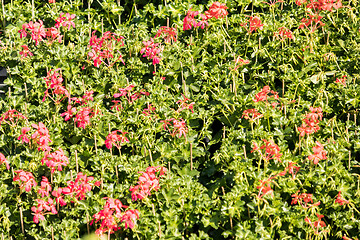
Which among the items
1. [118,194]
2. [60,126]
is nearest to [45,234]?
[118,194]

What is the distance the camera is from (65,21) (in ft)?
12.8

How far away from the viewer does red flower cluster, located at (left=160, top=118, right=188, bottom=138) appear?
3.14 metres

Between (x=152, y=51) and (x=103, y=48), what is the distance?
1.37 feet

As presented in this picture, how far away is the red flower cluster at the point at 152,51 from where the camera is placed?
3.57 m

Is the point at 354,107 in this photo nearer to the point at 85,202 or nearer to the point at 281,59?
the point at 281,59

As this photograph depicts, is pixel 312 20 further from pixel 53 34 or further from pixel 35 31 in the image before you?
pixel 35 31

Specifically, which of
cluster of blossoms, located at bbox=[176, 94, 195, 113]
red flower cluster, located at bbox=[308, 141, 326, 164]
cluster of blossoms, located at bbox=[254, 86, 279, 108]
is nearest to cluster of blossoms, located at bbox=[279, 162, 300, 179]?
red flower cluster, located at bbox=[308, 141, 326, 164]

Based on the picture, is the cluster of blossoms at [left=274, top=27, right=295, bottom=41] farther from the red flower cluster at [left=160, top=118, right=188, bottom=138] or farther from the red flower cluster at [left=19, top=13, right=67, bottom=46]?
the red flower cluster at [left=19, top=13, right=67, bottom=46]

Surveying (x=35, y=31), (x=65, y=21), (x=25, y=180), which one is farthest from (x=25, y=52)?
(x=25, y=180)

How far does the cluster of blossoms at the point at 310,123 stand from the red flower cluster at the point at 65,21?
2.08 meters

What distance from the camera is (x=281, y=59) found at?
3637mm


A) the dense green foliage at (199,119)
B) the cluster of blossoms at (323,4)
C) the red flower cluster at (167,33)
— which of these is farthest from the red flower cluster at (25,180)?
the cluster of blossoms at (323,4)

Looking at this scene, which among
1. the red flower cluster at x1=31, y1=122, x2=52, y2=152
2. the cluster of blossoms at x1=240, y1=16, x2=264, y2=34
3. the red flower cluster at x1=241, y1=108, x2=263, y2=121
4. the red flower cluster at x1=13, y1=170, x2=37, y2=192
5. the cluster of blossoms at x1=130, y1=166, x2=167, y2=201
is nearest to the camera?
the cluster of blossoms at x1=130, y1=166, x2=167, y2=201

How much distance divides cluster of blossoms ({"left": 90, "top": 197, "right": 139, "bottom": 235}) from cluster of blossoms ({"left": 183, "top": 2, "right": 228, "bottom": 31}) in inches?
66.5
